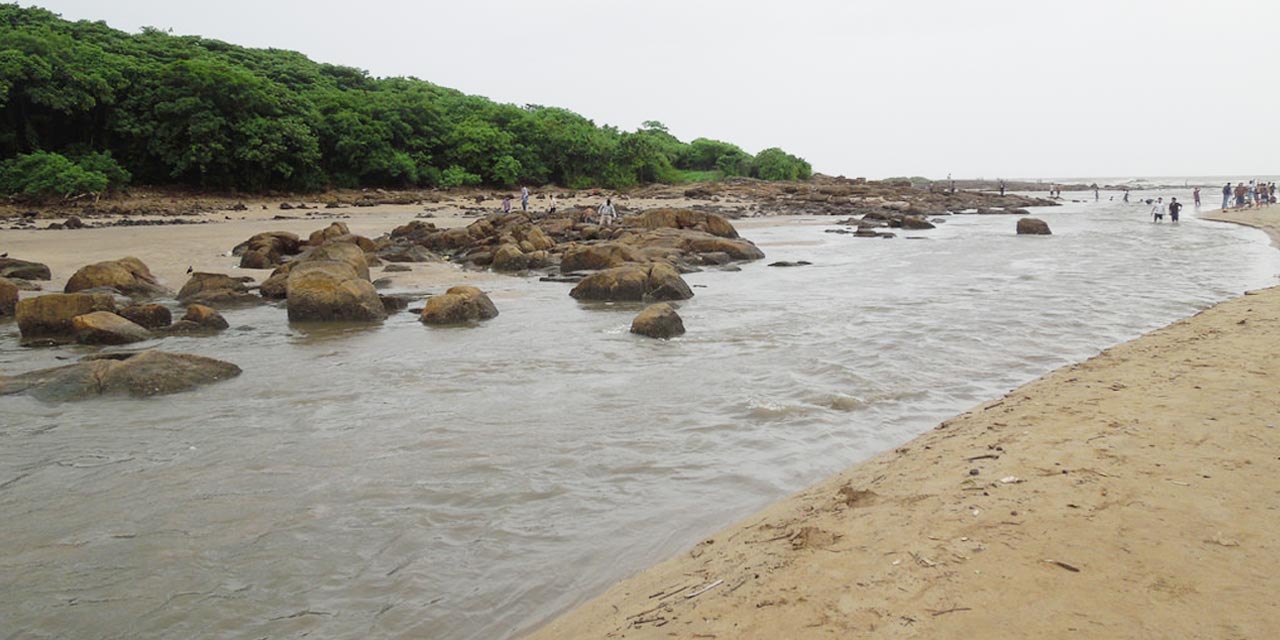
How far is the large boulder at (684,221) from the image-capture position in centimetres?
2362

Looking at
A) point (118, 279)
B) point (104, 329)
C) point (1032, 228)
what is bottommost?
point (104, 329)

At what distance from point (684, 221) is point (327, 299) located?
14.3m

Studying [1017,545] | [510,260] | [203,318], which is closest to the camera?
[1017,545]

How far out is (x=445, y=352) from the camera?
31.5 feet

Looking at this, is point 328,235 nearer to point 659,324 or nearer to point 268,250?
point 268,250

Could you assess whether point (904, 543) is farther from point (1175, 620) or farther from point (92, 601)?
point (92, 601)

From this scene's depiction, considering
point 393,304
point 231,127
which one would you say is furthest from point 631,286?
point 231,127

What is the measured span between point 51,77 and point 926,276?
34.6m

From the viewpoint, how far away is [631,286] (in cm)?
1371

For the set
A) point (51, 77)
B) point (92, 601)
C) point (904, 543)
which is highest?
point (51, 77)

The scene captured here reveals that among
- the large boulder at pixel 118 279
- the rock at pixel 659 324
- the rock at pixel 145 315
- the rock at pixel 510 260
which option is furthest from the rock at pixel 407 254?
the rock at pixel 659 324

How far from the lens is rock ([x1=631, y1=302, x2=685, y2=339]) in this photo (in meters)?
10.3

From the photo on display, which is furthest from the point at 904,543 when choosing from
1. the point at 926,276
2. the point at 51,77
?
the point at 51,77

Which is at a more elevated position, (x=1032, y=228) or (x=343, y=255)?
(x=1032, y=228)
